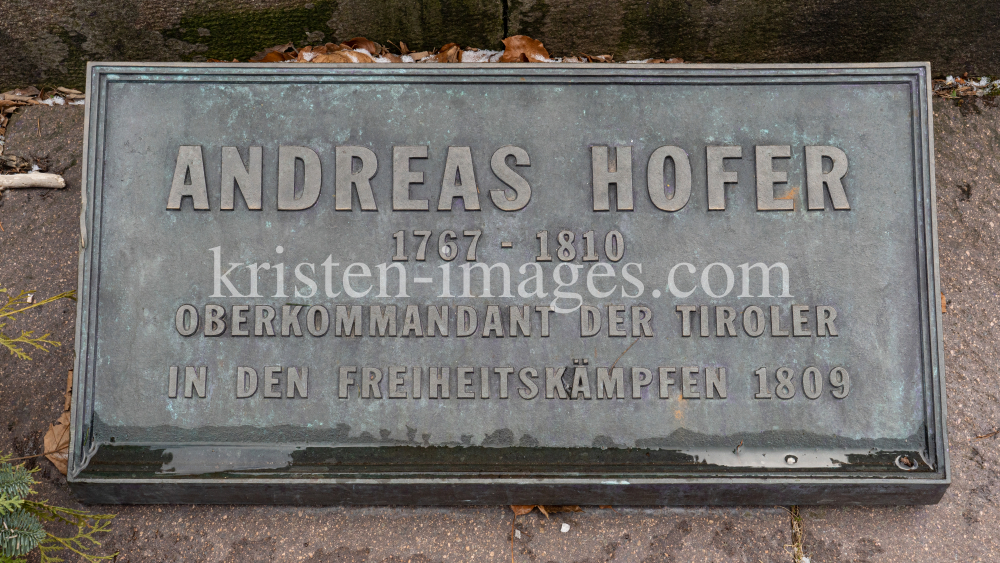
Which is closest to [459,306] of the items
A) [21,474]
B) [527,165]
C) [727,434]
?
[527,165]

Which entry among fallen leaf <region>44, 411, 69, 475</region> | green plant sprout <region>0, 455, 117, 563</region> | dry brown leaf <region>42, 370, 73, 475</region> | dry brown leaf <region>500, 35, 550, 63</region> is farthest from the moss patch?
green plant sprout <region>0, 455, 117, 563</region>

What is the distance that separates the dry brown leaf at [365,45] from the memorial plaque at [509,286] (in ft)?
1.52

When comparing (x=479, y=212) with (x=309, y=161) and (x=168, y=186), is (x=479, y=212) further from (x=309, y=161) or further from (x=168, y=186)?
(x=168, y=186)

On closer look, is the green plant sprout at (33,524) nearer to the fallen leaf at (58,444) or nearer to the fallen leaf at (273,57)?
the fallen leaf at (58,444)

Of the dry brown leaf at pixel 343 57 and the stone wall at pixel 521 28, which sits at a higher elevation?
the stone wall at pixel 521 28

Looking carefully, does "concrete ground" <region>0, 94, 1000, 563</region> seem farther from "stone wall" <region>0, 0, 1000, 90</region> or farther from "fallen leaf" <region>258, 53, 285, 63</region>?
"fallen leaf" <region>258, 53, 285, 63</region>

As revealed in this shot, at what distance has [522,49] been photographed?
294 cm

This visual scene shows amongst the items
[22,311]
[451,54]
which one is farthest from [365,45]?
[22,311]

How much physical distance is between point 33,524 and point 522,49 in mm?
2915

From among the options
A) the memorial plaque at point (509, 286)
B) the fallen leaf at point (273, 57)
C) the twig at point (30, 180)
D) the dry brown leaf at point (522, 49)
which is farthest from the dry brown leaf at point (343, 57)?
the twig at point (30, 180)

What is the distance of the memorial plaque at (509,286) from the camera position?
8.00 ft

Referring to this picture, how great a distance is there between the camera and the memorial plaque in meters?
2.44

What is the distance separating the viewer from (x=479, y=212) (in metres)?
2.54

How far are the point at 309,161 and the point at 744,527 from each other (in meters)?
2.46
